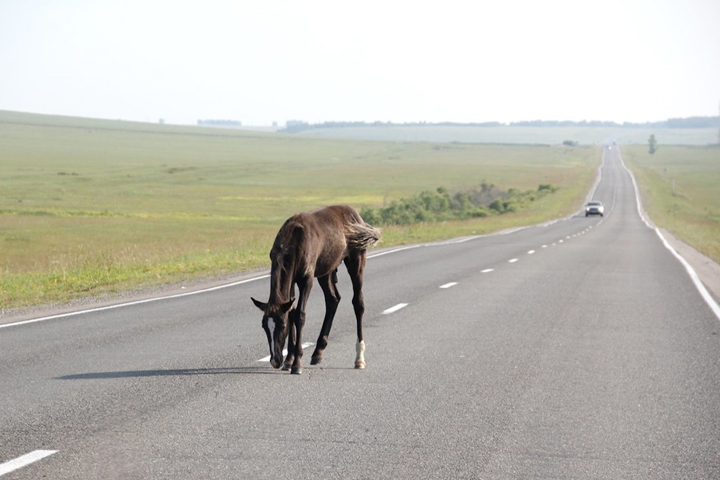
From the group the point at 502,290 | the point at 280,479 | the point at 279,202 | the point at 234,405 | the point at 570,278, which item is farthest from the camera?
the point at 279,202

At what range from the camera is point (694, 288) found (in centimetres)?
2095

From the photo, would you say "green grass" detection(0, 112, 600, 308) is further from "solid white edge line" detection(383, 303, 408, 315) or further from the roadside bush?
"solid white edge line" detection(383, 303, 408, 315)

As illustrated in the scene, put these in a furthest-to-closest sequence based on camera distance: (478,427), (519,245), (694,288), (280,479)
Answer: (519,245)
(694,288)
(478,427)
(280,479)

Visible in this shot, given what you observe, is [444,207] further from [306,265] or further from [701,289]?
[306,265]

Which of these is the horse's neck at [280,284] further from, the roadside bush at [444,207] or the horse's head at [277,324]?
the roadside bush at [444,207]

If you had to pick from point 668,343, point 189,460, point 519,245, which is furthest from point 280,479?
point 519,245

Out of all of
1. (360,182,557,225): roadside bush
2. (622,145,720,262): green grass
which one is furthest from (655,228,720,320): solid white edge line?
(360,182,557,225): roadside bush

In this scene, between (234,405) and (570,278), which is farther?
(570,278)

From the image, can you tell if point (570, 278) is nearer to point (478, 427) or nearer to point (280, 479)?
point (478, 427)

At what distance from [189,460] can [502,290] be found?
1364 cm

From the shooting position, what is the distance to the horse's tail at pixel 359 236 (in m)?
10.1

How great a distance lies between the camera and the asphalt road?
6.55 metres

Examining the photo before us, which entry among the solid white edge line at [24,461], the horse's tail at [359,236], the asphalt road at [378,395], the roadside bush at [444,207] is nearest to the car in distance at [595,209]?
the roadside bush at [444,207]

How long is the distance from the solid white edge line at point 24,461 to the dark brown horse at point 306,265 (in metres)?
2.37
